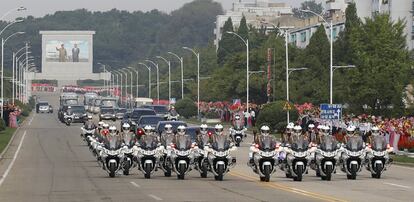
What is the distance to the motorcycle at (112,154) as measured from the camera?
37938 millimetres

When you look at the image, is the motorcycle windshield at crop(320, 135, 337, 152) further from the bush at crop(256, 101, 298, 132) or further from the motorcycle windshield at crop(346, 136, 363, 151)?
the bush at crop(256, 101, 298, 132)

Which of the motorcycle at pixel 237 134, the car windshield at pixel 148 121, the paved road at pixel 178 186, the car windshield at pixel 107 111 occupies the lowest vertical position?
the paved road at pixel 178 186

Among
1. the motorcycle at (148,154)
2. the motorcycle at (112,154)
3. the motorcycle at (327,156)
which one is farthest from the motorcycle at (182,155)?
the motorcycle at (327,156)

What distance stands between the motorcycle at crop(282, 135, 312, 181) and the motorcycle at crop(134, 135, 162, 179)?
168 inches

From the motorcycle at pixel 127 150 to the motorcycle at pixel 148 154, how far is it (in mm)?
296

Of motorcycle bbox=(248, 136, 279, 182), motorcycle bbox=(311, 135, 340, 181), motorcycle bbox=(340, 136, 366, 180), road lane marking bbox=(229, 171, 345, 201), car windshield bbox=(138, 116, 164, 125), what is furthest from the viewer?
car windshield bbox=(138, 116, 164, 125)

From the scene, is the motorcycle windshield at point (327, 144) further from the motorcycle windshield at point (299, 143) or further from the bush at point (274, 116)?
the bush at point (274, 116)

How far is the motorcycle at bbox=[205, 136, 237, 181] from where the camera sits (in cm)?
3612

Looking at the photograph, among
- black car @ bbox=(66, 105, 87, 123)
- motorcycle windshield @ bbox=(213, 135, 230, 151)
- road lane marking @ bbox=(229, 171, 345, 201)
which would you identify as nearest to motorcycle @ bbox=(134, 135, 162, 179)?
motorcycle windshield @ bbox=(213, 135, 230, 151)

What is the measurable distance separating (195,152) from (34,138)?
43.7 meters

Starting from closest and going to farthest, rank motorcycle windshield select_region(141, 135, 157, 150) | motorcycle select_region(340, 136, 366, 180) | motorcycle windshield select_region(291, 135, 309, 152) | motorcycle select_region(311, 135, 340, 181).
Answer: motorcycle windshield select_region(291, 135, 309, 152)
motorcycle select_region(311, 135, 340, 181)
motorcycle select_region(340, 136, 366, 180)
motorcycle windshield select_region(141, 135, 157, 150)

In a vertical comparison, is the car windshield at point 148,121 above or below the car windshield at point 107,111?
above

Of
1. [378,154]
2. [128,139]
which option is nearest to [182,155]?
→ [128,139]

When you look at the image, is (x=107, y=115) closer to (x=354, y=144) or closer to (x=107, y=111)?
(x=107, y=111)
